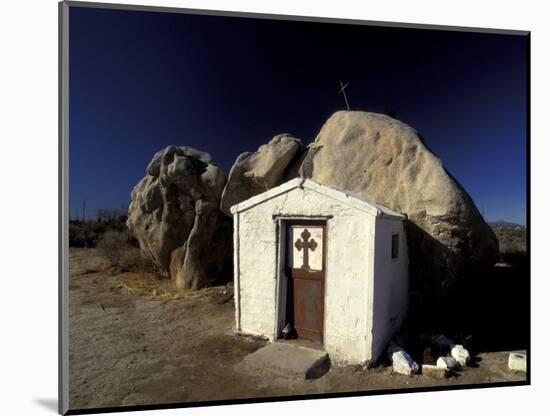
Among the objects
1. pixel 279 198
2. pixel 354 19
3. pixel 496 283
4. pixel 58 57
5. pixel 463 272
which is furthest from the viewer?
pixel 496 283

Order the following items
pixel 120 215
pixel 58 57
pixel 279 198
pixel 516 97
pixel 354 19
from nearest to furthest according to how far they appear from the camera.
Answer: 1. pixel 58 57
2. pixel 354 19
3. pixel 516 97
4. pixel 279 198
5. pixel 120 215

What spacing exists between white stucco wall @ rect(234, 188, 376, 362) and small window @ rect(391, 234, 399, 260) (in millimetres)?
1111

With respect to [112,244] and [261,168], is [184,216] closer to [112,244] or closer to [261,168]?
[261,168]

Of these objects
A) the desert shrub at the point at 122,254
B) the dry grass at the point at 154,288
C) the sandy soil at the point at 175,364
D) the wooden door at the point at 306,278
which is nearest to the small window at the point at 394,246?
→ the wooden door at the point at 306,278

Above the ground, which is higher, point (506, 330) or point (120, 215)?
point (120, 215)

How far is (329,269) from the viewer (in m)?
6.61

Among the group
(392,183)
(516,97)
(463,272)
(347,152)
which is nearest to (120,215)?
(347,152)

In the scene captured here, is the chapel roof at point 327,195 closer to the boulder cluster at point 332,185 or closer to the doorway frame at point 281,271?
the doorway frame at point 281,271

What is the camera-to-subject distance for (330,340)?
6.56 meters

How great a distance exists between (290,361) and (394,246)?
8.70 feet

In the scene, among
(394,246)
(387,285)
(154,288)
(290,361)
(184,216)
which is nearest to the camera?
(290,361)

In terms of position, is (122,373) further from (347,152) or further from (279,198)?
(347,152)

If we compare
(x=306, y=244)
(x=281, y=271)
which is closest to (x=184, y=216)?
(x=281, y=271)

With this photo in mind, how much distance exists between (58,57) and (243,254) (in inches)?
163
